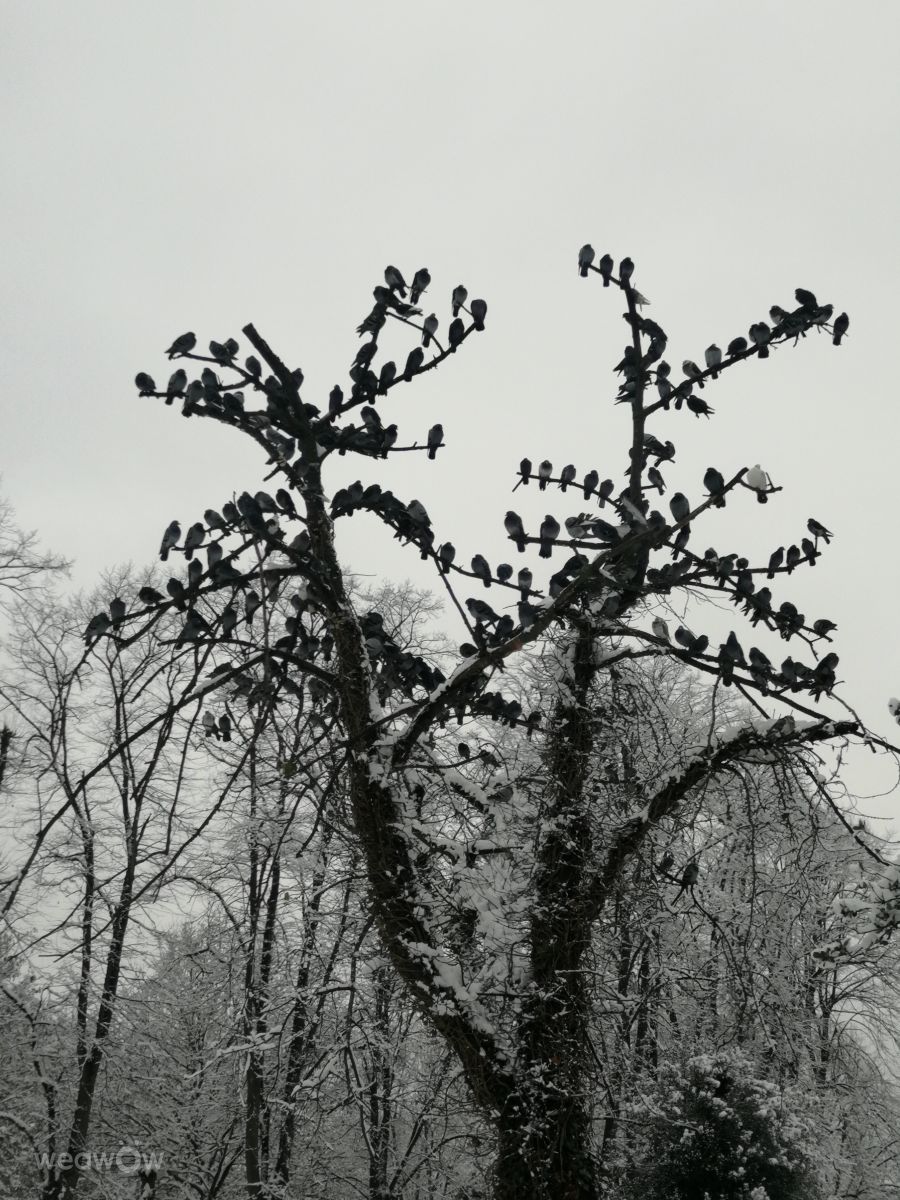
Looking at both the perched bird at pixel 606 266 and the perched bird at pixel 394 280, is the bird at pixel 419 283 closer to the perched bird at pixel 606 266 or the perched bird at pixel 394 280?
the perched bird at pixel 394 280

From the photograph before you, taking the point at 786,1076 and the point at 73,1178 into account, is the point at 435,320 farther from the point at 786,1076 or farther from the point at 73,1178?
the point at 73,1178

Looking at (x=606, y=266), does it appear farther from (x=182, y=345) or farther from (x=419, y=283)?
(x=182, y=345)

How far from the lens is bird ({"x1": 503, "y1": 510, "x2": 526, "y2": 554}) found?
318 cm

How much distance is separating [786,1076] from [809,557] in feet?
27.1

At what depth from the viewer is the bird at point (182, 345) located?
115 inches

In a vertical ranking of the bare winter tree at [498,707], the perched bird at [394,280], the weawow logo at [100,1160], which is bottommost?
the weawow logo at [100,1160]

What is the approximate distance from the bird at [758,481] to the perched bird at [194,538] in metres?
1.69

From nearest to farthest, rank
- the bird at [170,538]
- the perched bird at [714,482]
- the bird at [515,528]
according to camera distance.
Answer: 1. the bird at [170,538]
2. the perched bird at [714,482]
3. the bird at [515,528]

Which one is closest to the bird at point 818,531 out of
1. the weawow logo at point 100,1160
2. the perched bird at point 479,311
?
the perched bird at point 479,311

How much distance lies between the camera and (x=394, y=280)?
124 inches

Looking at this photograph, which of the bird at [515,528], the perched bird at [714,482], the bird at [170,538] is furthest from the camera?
the bird at [515,528]

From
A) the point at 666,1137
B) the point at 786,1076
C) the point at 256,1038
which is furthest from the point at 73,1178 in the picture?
the point at 256,1038

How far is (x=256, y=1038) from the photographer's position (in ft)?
11.8

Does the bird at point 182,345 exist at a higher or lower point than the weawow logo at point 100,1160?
higher
